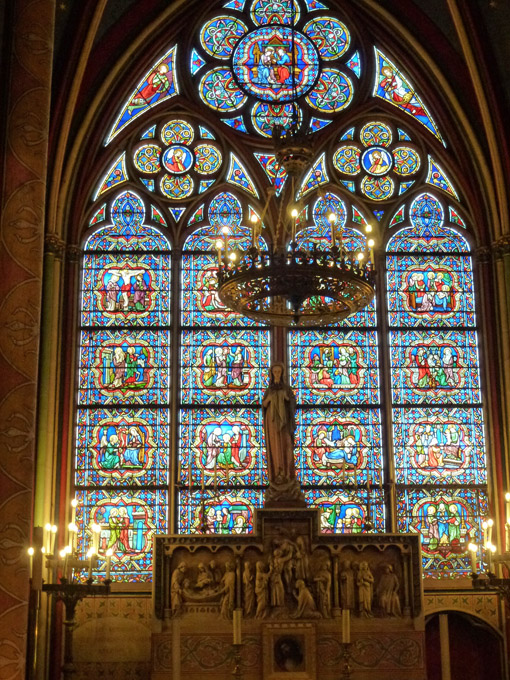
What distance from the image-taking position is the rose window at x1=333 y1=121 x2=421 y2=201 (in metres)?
20.9

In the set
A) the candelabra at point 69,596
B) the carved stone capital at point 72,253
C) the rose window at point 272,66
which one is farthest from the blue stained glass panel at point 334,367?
the candelabra at point 69,596

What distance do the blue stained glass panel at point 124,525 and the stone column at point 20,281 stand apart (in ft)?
31.2

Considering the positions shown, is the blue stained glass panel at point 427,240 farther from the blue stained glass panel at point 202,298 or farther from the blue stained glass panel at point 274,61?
the blue stained glass panel at point 274,61

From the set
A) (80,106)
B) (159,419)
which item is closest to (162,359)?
(159,419)

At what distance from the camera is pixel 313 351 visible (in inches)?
774

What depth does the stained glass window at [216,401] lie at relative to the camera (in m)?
18.7

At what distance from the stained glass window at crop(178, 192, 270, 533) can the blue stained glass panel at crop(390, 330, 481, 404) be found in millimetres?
2317

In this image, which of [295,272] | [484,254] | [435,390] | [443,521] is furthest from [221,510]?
[295,272]

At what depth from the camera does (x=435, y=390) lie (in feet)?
63.9

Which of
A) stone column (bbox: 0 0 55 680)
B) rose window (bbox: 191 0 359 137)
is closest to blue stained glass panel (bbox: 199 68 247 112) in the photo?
rose window (bbox: 191 0 359 137)

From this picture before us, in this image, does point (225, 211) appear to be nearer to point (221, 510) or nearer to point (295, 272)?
point (221, 510)

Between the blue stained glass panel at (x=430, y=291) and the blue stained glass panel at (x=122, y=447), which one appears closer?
the blue stained glass panel at (x=122, y=447)

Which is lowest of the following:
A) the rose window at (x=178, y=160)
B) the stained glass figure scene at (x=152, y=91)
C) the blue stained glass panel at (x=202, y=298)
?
the blue stained glass panel at (x=202, y=298)

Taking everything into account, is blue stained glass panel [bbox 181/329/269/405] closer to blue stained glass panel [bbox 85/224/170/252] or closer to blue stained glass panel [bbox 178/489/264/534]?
blue stained glass panel [bbox 178/489/264/534]
